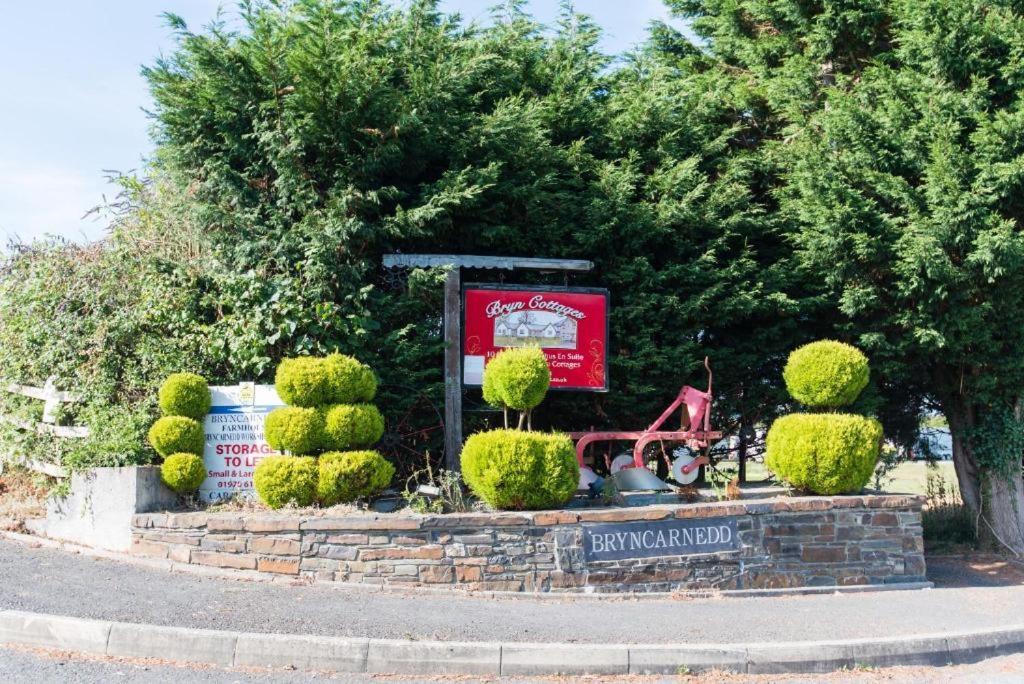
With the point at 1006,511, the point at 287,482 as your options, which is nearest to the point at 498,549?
the point at 287,482

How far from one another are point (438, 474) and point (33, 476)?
184 inches

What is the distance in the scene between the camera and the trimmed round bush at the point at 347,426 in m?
8.83

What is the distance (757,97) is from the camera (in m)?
13.4

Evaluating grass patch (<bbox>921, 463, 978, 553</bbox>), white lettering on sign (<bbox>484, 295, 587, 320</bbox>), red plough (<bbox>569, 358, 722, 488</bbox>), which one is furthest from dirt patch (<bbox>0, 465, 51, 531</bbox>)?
grass patch (<bbox>921, 463, 978, 553</bbox>)

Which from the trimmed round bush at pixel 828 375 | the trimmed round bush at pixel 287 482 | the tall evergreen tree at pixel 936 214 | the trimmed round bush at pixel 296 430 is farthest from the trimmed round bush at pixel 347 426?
the tall evergreen tree at pixel 936 214

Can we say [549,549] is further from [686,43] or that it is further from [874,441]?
[686,43]

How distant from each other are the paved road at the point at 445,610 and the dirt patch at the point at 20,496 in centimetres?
102

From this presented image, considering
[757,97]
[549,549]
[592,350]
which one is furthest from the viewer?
[757,97]

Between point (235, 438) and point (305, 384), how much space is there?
3.83ft

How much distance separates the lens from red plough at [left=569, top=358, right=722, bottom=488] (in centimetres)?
1048

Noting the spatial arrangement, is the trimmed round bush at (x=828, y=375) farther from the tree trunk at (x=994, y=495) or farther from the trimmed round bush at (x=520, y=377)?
the trimmed round bush at (x=520, y=377)

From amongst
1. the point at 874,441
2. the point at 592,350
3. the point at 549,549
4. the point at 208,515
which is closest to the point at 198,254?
the point at 208,515

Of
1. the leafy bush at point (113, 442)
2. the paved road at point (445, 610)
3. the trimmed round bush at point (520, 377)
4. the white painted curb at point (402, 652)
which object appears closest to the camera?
the white painted curb at point (402, 652)

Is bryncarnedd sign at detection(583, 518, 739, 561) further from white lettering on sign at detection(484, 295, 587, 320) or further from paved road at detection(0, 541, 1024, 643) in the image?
white lettering on sign at detection(484, 295, 587, 320)
